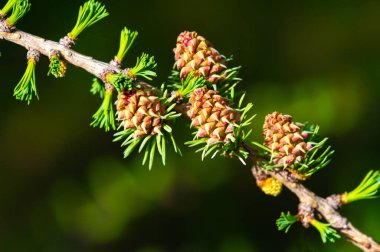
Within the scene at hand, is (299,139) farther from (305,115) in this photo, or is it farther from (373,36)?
(373,36)

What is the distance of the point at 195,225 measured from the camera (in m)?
1.26

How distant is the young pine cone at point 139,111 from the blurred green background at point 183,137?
71 centimetres

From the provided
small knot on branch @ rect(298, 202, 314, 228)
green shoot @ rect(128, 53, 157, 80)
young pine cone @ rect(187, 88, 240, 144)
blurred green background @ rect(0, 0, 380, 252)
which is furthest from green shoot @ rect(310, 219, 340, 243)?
blurred green background @ rect(0, 0, 380, 252)

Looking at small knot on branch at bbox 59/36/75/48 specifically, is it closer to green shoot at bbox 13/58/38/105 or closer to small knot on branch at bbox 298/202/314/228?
green shoot at bbox 13/58/38/105

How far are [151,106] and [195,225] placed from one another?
0.77 m

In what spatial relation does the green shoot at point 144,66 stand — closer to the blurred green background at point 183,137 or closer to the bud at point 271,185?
the bud at point 271,185

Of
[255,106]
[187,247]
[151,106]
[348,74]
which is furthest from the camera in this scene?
[348,74]

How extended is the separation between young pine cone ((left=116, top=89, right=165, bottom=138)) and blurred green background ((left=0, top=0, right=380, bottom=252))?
706mm

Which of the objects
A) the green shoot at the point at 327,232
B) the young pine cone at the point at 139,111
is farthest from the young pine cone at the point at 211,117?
the green shoot at the point at 327,232

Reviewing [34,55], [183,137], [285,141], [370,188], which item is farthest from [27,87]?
[183,137]

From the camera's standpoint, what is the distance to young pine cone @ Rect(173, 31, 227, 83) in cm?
59

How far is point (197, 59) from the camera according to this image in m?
0.59

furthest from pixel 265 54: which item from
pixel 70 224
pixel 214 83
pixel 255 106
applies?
pixel 214 83

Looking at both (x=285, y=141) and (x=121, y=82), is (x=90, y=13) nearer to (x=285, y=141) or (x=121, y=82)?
(x=121, y=82)
